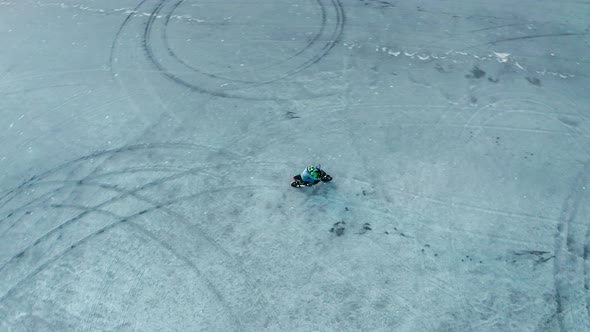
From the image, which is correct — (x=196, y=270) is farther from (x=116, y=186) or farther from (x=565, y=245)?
(x=565, y=245)

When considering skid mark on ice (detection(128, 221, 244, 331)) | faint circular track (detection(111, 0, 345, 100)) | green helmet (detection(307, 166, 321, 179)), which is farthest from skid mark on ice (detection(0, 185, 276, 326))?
faint circular track (detection(111, 0, 345, 100))

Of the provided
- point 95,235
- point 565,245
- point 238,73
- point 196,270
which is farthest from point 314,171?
point 565,245

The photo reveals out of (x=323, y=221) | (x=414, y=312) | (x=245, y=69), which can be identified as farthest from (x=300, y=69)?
(x=414, y=312)

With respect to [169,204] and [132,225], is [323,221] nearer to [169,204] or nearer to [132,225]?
[169,204]

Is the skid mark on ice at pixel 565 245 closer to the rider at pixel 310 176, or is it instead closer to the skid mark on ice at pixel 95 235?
the rider at pixel 310 176

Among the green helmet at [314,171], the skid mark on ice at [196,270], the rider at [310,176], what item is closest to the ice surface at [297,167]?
the skid mark on ice at [196,270]

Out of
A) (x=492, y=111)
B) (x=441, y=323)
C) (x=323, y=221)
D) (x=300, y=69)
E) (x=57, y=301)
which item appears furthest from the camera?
(x=300, y=69)

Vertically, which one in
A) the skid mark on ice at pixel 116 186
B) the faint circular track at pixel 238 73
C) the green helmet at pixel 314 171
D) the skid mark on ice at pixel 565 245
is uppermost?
the faint circular track at pixel 238 73
